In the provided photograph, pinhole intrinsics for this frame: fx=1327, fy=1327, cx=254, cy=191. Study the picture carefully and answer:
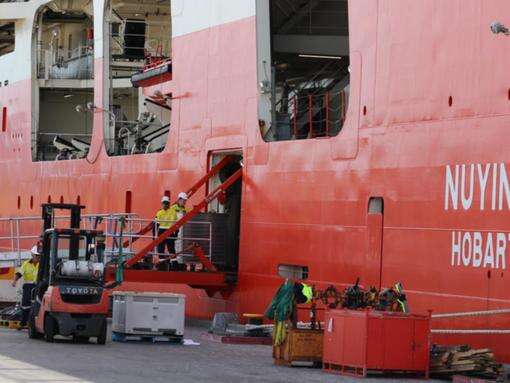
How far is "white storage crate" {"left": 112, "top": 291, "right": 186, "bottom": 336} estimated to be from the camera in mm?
18250

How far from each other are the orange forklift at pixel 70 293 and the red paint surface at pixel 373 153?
2919 mm

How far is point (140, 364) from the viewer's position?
14.7m

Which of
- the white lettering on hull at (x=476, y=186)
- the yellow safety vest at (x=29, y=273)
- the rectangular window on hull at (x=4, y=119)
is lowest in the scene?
the yellow safety vest at (x=29, y=273)

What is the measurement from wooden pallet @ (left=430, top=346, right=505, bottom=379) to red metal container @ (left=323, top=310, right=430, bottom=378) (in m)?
0.23

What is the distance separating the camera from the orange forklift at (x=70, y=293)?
674 inches

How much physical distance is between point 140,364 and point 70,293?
2861 mm

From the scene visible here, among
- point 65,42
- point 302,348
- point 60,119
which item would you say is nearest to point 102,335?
point 302,348

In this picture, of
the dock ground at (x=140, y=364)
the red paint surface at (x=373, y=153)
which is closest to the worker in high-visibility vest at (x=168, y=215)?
the red paint surface at (x=373, y=153)

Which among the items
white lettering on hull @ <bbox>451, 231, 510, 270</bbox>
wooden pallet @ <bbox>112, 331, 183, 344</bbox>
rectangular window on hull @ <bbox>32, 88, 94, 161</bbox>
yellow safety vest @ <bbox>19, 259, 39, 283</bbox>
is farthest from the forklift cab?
rectangular window on hull @ <bbox>32, 88, 94, 161</bbox>

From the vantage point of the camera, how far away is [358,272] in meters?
17.5

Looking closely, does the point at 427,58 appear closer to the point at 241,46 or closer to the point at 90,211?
the point at 241,46

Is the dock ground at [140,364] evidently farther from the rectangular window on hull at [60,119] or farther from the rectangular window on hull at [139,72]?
the rectangular window on hull at [60,119]

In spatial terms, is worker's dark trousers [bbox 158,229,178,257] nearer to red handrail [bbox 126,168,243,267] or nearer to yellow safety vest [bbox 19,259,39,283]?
red handrail [bbox 126,168,243,267]

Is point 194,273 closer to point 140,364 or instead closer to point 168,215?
point 168,215
